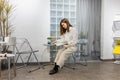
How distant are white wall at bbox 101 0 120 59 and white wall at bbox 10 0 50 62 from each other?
6.22 feet

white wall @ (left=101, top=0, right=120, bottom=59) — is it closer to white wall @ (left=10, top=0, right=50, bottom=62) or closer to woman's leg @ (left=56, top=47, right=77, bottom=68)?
woman's leg @ (left=56, top=47, right=77, bottom=68)

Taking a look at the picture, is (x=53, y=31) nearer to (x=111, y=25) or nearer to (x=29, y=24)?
(x=29, y=24)

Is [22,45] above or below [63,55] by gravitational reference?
above

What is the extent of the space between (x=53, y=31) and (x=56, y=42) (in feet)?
2.68

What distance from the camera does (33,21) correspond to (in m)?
5.48

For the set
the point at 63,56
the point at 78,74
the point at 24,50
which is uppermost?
the point at 24,50

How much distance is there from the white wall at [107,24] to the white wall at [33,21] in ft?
6.22

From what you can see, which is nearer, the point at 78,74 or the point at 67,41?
the point at 78,74

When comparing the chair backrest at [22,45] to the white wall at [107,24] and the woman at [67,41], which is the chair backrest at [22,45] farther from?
the white wall at [107,24]

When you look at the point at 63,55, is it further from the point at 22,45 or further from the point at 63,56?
the point at 22,45

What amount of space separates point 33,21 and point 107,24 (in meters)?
2.46

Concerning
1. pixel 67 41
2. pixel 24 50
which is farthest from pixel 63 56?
pixel 24 50

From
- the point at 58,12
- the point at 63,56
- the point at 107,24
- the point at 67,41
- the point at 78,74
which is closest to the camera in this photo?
the point at 78,74

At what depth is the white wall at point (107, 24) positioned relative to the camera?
6.08 m
